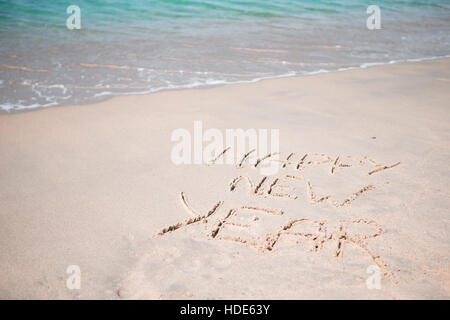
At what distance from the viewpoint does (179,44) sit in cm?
642

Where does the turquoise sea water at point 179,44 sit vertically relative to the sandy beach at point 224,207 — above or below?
above

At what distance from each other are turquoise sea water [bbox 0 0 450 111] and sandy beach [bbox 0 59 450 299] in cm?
109

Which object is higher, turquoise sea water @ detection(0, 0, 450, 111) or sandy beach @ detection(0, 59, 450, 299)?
turquoise sea water @ detection(0, 0, 450, 111)

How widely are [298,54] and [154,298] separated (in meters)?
5.48

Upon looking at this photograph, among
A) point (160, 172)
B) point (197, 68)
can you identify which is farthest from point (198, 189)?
point (197, 68)

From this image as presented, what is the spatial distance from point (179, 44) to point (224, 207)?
499 centimetres

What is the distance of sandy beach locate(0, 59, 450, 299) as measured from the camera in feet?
5.62

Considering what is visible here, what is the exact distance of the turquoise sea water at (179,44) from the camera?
14.9 feet

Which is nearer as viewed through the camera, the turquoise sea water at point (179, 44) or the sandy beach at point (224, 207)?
the sandy beach at point (224, 207)

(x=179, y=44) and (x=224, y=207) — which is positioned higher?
(x=179, y=44)

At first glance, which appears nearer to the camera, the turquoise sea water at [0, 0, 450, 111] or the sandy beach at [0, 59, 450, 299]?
the sandy beach at [0, 59, 450, 299]

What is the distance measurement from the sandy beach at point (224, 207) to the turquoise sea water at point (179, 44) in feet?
3.58

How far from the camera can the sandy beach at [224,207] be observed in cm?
171

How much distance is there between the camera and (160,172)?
8.46 feet
